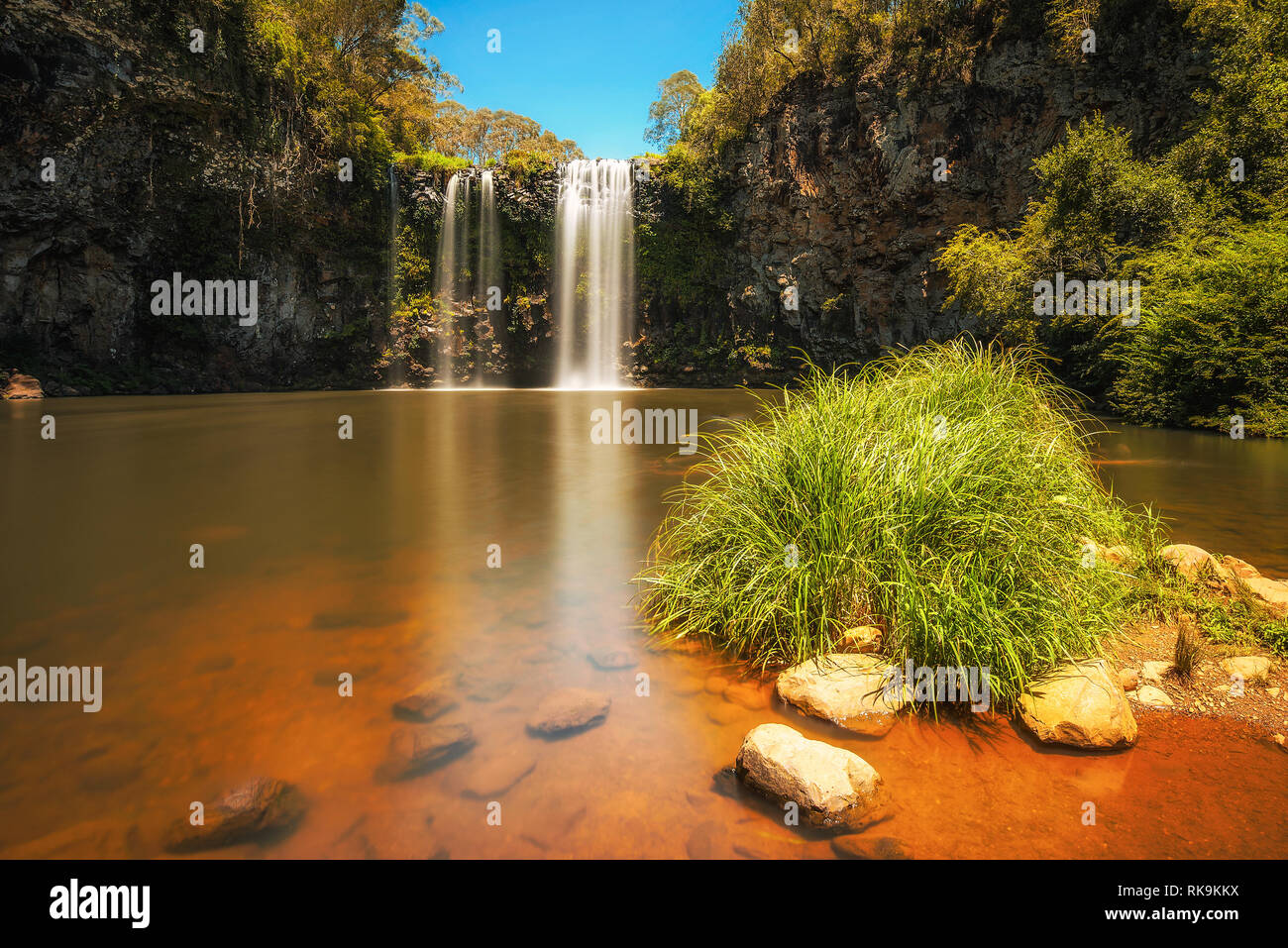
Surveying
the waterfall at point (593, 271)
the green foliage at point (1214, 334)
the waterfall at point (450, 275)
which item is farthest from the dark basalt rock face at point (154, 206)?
the green foliage at point (1214, 334)

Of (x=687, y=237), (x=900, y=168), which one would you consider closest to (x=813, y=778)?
(x=900, y=168)

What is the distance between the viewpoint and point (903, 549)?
3617mm

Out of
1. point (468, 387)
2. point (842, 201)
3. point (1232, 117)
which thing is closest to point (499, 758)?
point (1232, 117)

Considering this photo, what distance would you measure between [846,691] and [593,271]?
35796 millimetres

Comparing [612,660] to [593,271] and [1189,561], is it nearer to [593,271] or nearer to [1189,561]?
[1189,561]

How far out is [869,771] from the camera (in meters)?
2.57

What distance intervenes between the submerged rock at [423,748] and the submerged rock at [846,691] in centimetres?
167

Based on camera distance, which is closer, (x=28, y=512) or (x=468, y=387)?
(x=28, y=512)

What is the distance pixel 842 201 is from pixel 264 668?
98.6ft

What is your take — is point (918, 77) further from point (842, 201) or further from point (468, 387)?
point (468, 387)

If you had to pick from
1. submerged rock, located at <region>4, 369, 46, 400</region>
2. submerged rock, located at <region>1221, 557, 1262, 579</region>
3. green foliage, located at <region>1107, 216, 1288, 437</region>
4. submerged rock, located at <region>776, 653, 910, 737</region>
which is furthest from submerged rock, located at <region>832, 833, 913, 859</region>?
submerged rock, located at <region>4, 369, 46, 400</region>

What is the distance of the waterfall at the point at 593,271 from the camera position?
115 ft

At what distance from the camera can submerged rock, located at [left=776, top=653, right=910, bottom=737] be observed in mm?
3098
